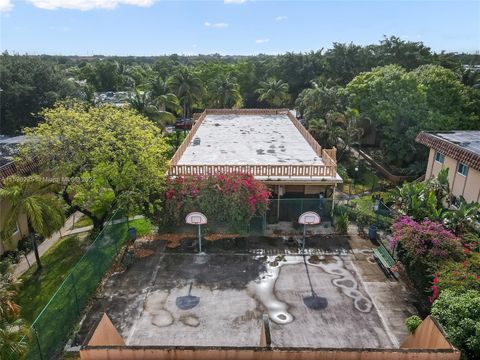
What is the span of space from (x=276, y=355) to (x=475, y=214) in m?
12.2

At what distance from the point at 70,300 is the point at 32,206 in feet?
15.3

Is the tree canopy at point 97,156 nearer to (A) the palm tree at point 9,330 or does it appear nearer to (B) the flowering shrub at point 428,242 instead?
(A) the palm tree at point 9,330

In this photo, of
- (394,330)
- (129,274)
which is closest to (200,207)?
(129,274)

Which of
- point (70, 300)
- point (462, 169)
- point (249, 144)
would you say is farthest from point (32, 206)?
point (462, 169)

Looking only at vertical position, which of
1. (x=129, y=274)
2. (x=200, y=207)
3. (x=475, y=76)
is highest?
(x=475, y=76)

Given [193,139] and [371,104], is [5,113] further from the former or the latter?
[371,104]

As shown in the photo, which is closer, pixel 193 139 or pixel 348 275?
pixel 348 275

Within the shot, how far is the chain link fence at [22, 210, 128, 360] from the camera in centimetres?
1108

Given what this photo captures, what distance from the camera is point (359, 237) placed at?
19.1 meters

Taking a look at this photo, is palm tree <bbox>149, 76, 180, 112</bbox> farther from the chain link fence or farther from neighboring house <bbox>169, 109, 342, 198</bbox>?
the chain link fence

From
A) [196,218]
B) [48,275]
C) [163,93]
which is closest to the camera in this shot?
[48,275]

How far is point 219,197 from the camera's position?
58.5 feet

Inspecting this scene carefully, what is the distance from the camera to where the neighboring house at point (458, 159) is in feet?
60.5

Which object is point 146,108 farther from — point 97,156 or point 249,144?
point 97,156
